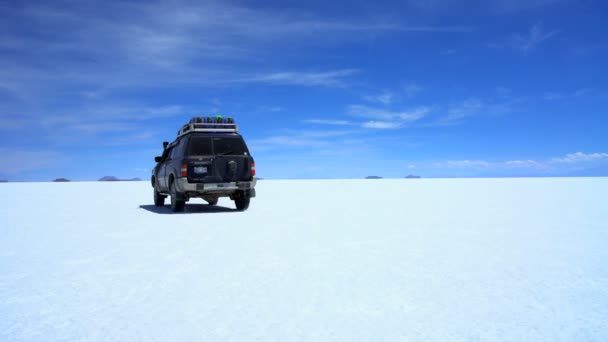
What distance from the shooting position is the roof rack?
14.5m

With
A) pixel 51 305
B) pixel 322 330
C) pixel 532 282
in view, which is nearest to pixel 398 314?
pixel 322 330

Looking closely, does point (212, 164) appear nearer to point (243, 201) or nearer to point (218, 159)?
point (218, 159)

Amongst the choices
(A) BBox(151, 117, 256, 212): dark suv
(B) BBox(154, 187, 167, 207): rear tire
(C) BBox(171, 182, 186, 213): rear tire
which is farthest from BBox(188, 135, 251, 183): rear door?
(B) BBox(154, 187, 167, 207): rear tire

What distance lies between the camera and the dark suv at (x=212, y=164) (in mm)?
14031

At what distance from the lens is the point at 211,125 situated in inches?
579

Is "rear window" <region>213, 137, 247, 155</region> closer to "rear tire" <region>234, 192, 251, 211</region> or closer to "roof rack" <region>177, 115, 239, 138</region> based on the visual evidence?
"roof rack" <region>177, 115, 239, 138</region>

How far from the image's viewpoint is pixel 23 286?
217 inches

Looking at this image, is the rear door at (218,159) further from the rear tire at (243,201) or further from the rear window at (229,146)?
the rear tire at (243,201)

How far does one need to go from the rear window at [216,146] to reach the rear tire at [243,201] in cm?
124

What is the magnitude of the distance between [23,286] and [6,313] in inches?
46.2

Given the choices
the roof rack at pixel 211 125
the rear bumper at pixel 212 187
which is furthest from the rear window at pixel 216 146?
the rear bumper at pixel 212 187

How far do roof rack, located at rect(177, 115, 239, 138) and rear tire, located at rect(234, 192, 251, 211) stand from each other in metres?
1.86

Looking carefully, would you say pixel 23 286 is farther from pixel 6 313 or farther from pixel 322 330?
pixel 322 330

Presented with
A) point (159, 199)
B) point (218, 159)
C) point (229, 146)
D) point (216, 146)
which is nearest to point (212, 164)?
point (218, 159)
